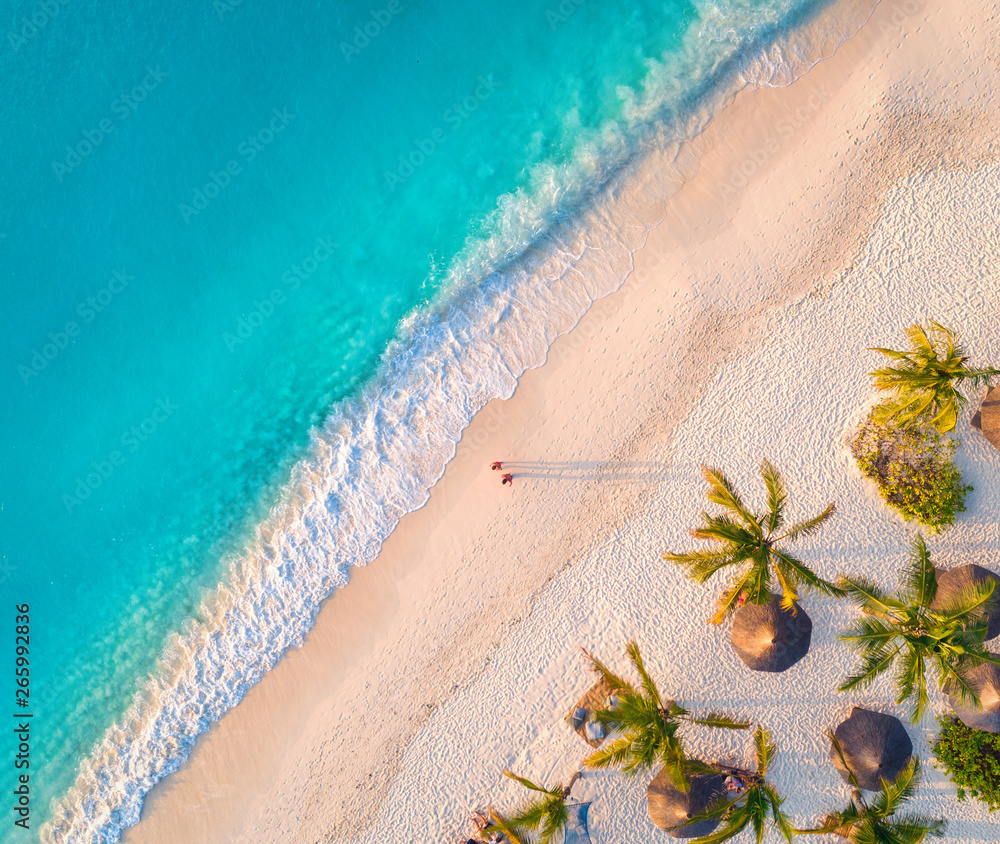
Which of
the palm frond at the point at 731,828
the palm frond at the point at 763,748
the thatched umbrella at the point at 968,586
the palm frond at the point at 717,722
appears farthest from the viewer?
the thatched umbrella at the point at 968,586

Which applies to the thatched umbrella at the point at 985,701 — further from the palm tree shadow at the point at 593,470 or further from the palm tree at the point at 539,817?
the palm tree at the point at 539,817

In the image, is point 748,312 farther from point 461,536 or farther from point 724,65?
point 461,536

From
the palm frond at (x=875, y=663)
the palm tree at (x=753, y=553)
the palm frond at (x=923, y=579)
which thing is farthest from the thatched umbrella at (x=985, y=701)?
the palm tree at (x=753, y=553)

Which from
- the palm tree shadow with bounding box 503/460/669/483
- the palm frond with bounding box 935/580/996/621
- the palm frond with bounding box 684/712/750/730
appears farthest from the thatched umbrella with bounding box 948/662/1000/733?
the palm tree shadow with bounding box 503/460/669/483

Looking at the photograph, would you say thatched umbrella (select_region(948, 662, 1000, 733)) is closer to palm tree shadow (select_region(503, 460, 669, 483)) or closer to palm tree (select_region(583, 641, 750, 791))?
palm tree (select_region(583, 641, 750, 791))

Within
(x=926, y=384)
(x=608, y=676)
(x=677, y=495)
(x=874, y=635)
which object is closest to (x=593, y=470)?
(x=677, y=495)

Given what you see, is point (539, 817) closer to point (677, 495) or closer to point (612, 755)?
point (612, 755)
